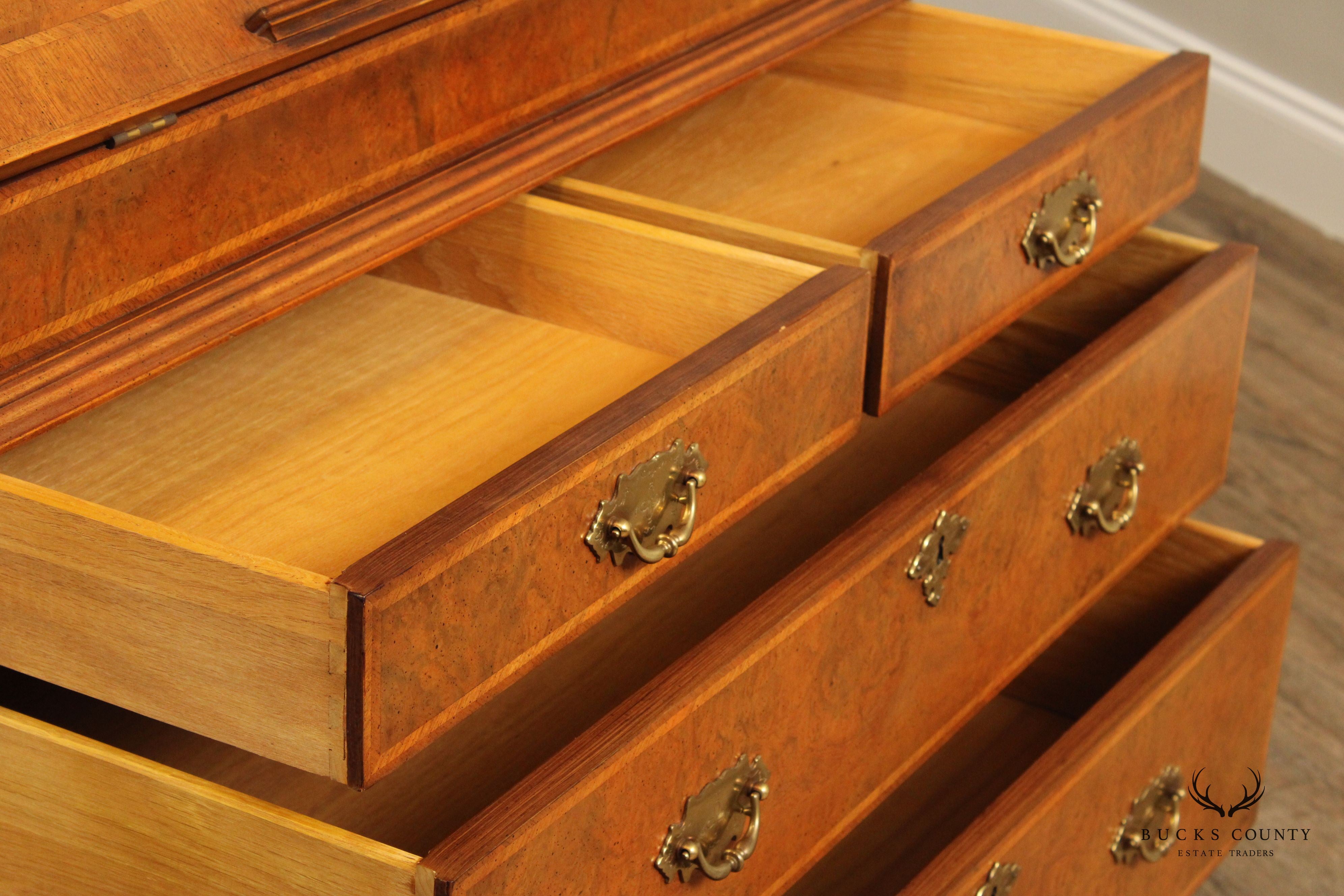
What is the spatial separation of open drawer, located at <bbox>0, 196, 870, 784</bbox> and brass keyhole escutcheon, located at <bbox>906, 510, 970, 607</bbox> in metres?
0.09

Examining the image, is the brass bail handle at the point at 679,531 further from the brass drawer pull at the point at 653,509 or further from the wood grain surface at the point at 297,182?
the wood grain surface at the point at 297,182

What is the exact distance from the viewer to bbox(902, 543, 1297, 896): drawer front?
107 cm

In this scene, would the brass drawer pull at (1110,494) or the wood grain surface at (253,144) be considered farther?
the brass drawer pull at (1110,494)

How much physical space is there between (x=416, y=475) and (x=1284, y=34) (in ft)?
7.30

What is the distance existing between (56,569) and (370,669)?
0.15 m

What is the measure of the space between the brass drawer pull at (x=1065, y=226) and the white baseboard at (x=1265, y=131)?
1.55 meters

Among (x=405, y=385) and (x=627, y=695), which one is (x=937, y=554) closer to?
(x=627, y=695)

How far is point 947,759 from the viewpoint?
4.32 feet

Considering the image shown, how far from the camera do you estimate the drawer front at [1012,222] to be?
3.15 ft

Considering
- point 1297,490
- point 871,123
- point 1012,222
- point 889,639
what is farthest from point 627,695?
point 1297,490

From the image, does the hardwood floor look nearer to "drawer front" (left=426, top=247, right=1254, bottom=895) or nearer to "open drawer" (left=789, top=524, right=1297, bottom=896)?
"open drawer" (left=789, top=524, right=1297, bottom=896)

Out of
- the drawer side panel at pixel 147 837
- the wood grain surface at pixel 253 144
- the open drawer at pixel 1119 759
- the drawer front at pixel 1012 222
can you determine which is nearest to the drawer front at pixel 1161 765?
the open drawer at pixel 1119 759

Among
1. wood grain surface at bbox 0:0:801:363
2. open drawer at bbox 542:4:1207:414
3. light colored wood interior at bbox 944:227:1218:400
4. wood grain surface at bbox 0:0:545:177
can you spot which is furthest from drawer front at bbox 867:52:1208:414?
wood grain surface at bbox 0:0:545:177

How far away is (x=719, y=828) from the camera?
34.8 inches
